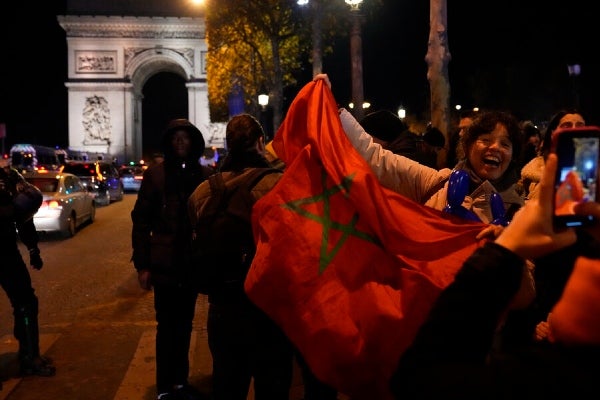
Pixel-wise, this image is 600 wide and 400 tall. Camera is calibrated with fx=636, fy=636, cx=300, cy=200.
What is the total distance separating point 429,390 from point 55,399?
4.05 m

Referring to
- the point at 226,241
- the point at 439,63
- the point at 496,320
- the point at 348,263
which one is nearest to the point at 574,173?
the point at 496,320

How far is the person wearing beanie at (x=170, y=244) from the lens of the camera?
4.23 metres

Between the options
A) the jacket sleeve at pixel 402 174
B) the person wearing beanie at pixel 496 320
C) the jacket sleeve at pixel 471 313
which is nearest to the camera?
the person wearing beanie at pixel 496 320

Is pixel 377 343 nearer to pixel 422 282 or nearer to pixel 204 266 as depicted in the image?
pixel 422 282

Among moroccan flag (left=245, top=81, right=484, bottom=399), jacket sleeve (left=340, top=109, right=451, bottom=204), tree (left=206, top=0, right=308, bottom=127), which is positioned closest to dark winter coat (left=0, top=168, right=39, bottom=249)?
moroccan flag (left=245, top=81, right=484, bottom=399)

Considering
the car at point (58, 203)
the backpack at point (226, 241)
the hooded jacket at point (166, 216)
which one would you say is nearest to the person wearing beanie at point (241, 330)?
the backpack at point (226, 241)

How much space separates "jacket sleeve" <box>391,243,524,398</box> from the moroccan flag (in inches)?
20.4

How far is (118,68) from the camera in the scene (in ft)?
169

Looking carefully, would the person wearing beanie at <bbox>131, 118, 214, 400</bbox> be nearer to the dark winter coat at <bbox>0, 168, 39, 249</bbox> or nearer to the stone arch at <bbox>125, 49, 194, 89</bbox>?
the dark winter coat at <bbox>0, 168, 39, 249</bbox>

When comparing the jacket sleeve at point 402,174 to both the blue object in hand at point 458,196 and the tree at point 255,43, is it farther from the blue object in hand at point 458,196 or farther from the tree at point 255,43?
the tree at point 255,43

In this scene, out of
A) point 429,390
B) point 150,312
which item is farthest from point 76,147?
point 429,390

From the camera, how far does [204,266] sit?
3.06 m

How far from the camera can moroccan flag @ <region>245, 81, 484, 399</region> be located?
1975mm

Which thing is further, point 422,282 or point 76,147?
point 76,147
